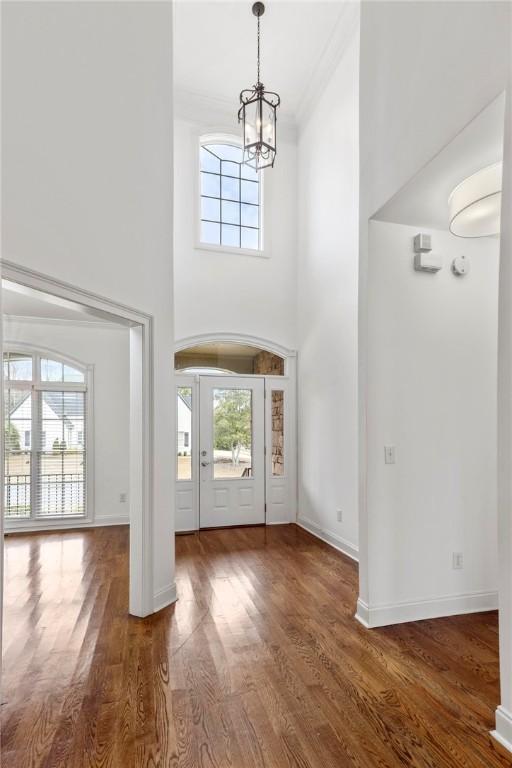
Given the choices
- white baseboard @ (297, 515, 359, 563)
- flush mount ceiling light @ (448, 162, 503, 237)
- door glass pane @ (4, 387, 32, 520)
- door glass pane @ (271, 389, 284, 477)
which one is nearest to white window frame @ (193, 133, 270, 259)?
door glass pane @ (271, 389, 284, 477)

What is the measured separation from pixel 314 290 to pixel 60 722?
4879mm

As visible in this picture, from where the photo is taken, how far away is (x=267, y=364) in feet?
20.9

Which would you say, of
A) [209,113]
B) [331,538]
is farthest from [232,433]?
[209,113]

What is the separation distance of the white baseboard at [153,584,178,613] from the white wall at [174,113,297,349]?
3218 millimetres

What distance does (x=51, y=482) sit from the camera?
5.96 m

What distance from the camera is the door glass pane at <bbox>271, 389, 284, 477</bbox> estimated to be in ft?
19.9

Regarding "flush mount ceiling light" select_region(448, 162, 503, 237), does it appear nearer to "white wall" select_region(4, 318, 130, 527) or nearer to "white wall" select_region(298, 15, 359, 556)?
"white wall" select_region(298, 15, 359, 556)

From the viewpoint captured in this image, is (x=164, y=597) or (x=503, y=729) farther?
(x=164, y=597)

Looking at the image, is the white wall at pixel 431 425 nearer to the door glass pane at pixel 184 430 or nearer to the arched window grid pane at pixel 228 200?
the door glass pane at pixel 184 430

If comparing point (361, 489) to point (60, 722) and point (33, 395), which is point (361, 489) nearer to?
point (60, 722)

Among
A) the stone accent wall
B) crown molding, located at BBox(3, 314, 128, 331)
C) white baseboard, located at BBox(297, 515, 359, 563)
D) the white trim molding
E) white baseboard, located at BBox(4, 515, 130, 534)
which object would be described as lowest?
white baseboard, located at BBox(4, 515, 130, 534)

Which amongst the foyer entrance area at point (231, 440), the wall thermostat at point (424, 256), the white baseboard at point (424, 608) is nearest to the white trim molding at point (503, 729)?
the white baseboard at point (424, 608)

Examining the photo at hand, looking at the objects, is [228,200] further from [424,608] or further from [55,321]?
[424,608]

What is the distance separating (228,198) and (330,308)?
2.47 m
